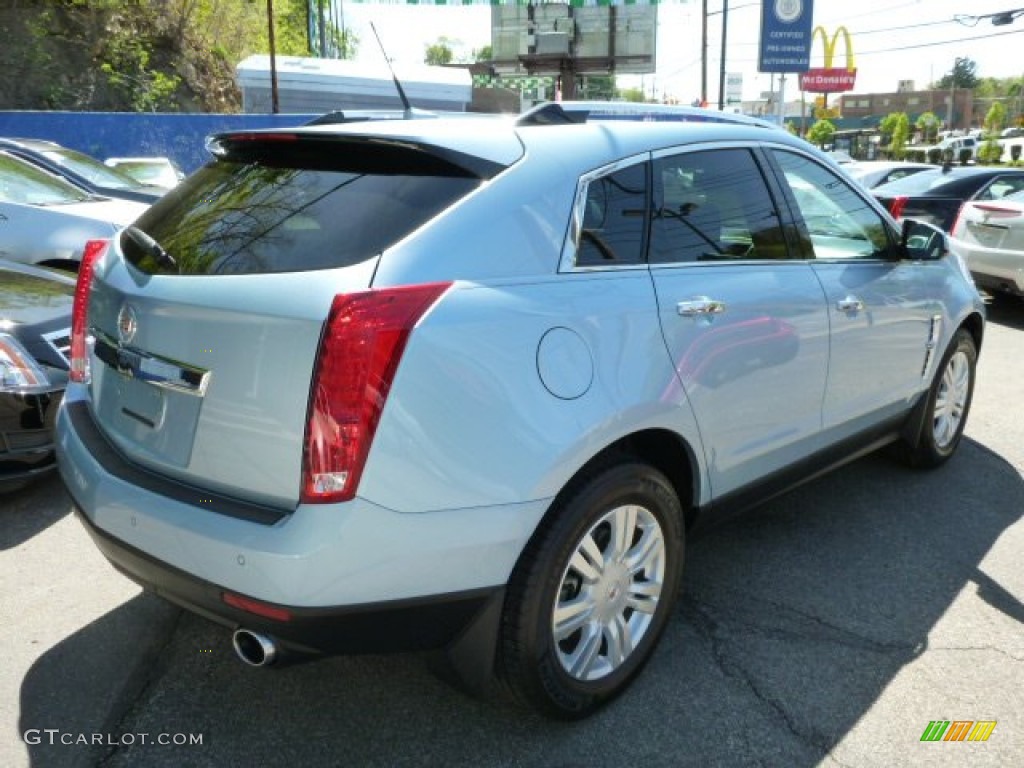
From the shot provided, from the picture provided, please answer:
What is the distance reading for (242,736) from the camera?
2490 millimetres

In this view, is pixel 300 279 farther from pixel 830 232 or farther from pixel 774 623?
pixel 830 232

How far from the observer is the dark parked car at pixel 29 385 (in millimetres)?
3846

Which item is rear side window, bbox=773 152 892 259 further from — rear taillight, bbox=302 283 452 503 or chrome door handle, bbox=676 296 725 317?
rear taillight, bbox=302 283 452 503

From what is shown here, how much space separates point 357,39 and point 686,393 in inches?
2933

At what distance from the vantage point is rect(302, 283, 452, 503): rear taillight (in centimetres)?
199

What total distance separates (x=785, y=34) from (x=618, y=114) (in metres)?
16.7

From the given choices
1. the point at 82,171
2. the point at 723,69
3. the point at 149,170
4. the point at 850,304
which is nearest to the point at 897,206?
the point at 850,304

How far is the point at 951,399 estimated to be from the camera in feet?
15.4

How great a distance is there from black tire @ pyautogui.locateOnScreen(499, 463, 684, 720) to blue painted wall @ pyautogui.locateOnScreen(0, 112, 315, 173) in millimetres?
17648

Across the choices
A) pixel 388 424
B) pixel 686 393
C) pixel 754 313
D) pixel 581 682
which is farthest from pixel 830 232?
pixel 388 424

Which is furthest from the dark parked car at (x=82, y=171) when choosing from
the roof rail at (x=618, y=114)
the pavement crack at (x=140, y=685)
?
the roof rail at (x=618, y=114)

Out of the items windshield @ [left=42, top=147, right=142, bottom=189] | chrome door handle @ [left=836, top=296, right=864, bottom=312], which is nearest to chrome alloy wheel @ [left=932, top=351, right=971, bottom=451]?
chrome door handle @ [left=836, top=296, right=864, bottom=312]

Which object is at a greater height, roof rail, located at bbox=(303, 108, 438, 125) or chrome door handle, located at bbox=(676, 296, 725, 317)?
roof rail, located at bbox=(303, 108, 438, 125)

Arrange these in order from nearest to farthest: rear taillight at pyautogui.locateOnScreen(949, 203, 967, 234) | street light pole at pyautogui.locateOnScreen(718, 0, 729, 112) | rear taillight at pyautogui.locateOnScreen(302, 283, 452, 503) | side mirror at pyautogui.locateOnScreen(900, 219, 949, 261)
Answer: rear taillight at pyautogui.locateOnScreen(302, 283, 452, 503) < side mirror at pyautogui.locateOnScreen(900, 219, 949, 261) < rear taillight at pyautogui.locateOnScreen(949, 203, 967, 234) < street light pole at pyautogui.locateOnScreen(718, 0, 729, 112)
